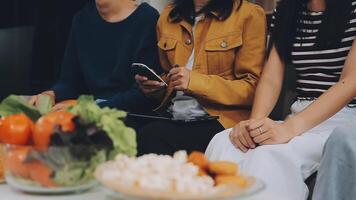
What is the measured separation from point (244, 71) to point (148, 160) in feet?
2.94

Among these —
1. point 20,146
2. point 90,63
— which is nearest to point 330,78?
point 90,63

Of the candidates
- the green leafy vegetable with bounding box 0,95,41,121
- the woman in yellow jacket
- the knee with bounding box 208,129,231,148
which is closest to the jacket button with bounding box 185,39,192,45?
the woman in yellow jacket

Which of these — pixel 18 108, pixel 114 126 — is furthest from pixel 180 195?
pixel 18 108

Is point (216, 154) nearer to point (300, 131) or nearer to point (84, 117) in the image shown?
point (300, 131)

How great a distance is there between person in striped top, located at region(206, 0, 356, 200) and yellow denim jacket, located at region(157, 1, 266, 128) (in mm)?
60

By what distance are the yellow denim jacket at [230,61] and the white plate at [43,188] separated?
2.50 ft

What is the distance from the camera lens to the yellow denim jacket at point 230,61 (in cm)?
181

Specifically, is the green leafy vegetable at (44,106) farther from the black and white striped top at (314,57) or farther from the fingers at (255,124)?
the black and white striped top at (314,57)

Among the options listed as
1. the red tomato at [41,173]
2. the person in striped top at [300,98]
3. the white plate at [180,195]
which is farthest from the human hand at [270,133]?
the red tomato at [41,173]

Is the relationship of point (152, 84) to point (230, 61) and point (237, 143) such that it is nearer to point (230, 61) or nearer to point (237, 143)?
point (230, 61)

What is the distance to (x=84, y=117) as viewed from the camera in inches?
42.2

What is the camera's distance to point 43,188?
A: 106cm

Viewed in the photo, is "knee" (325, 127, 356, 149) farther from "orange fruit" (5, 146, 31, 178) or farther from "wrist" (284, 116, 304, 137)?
"orange fruit" (5, 146, 31, 178)

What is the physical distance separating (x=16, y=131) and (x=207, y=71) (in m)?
0.91
